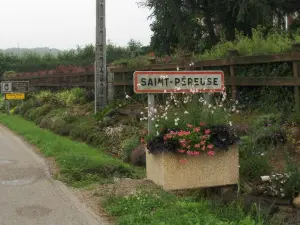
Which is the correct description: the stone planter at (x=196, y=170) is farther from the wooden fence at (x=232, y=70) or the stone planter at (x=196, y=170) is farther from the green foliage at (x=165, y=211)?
the wooden fence at (x=232, y=70)

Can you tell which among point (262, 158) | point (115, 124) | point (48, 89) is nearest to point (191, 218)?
point (262, 158)

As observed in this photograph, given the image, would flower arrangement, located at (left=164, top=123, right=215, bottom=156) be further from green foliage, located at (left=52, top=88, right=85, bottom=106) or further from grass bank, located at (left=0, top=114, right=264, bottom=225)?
green foliage, located at (left=52, top=88, right=85, bottom=106)

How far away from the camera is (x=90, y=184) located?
794cm

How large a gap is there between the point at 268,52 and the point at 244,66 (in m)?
0.63

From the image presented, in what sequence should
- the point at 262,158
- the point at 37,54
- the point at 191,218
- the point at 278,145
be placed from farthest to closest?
the point at 37,54
the point at 278,145
the point at 262,158
the point at 191,218

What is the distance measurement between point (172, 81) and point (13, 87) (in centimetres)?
2008

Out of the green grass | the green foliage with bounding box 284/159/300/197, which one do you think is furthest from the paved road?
the green foliage with bounding box 284/159/300/197

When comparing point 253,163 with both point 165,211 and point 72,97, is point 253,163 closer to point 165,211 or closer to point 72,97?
point 165,211

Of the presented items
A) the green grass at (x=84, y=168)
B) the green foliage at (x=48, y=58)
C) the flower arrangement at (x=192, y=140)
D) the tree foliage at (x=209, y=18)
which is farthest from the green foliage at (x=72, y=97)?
the green foliage at (x=48, y=58)

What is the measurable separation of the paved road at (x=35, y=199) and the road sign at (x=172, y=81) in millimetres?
1996

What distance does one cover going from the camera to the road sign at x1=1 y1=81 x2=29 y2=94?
25516 millimetres

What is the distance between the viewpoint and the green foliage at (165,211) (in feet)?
18.2

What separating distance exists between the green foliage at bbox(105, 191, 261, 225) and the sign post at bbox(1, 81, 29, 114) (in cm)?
2024

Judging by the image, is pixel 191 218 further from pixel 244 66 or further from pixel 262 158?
pixel 244 66
